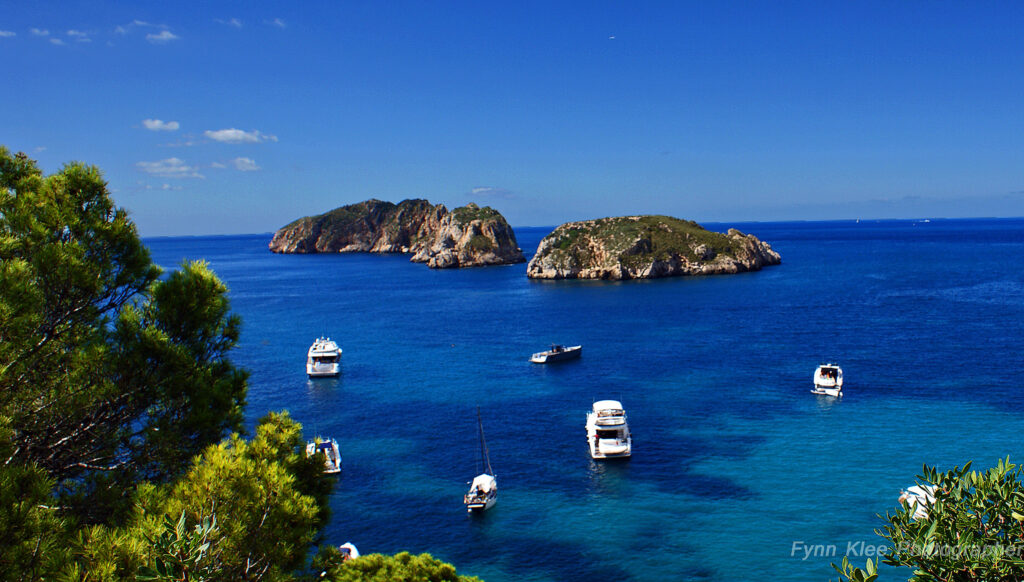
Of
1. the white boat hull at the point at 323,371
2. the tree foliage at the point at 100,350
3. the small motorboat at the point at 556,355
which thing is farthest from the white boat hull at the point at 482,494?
the white boat hull at the point at 323,371

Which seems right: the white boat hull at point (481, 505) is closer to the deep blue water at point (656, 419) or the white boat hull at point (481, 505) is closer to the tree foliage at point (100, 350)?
the deep blue water at point (656, 419)

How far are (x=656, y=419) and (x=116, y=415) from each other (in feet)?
153

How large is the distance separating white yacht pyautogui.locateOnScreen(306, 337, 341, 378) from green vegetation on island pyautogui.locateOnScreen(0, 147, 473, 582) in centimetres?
5823

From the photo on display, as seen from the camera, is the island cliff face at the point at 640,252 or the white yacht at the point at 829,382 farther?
the island cliff face at the point at 640,252

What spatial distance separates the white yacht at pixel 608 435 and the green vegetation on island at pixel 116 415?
32705 mm

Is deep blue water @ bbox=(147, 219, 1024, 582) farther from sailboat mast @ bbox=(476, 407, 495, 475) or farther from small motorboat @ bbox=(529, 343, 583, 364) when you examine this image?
small motorboat @ bbox=(529, 343, 583, 364)

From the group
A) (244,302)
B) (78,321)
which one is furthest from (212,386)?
(244,302)

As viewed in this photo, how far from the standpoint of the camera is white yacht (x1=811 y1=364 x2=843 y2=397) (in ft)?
196

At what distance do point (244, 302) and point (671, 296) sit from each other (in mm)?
94119

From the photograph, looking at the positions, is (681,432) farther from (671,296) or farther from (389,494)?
(671,296)

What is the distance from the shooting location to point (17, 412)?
12875mm

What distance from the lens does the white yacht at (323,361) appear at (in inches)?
2872

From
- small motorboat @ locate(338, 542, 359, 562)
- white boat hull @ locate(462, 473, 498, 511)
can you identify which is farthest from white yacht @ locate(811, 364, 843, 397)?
small motorboat @ locate(338, 542, 359, 562)

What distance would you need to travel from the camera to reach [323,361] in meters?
75.4
